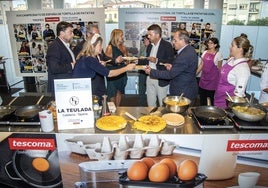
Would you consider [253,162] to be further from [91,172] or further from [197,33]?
[197,33]

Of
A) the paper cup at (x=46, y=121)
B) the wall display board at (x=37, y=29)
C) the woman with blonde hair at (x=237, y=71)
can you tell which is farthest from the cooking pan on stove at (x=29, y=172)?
the wall display board at (x=37, y=29)

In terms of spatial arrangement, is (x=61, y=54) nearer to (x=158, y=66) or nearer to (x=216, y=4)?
(x=158, y=66)

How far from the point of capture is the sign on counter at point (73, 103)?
1.60m

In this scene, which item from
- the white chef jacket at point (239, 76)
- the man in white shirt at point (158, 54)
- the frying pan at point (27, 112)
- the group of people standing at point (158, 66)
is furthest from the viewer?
the man in white shirt at point (158, 54)

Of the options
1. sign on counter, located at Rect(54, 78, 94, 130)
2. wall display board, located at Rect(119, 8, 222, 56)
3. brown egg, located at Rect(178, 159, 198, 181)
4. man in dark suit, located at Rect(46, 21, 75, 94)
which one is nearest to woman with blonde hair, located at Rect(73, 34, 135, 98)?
man in dark suit, located at Rect(46, 21, 75, 94)

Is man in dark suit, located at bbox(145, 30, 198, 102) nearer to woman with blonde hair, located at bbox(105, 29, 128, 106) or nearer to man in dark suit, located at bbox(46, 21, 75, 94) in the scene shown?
man in dark suit, located at bbox(46, 21, 75, 94)

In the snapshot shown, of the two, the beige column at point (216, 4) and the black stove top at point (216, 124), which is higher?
the beige column at point (216, 4)

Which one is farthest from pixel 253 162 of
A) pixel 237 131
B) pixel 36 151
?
pixel 36 151

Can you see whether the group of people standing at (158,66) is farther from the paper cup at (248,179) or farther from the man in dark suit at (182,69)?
the paper cup at (248,179)

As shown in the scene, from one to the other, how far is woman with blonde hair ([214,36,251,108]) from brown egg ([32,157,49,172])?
1711 millimetres

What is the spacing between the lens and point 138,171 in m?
1.45

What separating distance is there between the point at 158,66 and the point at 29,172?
223cm

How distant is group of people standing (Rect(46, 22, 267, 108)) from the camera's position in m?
2.33

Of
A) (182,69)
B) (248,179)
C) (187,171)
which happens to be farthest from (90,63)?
(248,179)
